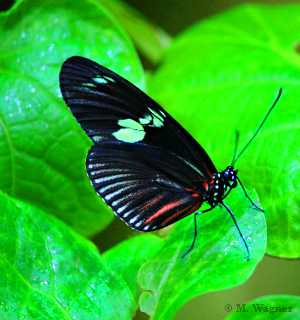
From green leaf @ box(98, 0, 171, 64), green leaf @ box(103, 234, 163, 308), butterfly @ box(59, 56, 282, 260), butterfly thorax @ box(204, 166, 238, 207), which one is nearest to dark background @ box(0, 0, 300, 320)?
green leaf @ box(103, 234, 163, 308)

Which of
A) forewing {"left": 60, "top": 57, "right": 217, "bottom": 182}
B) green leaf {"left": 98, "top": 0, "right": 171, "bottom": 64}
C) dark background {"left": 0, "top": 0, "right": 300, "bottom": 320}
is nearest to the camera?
forewing {"left": 60, "top": 57, "right": 217, "bottom": 182}

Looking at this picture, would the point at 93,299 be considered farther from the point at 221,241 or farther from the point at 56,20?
the point at 56,20

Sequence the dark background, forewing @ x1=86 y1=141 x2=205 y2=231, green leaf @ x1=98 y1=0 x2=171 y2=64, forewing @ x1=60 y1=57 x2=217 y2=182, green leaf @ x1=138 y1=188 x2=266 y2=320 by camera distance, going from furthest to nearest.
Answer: green leaf @ x1=98 y1=0 x2=171 y2=64 → the dark background → forewing @ x1=86 y1=141 x2=205 y2=231 → forewing @ x1=60 y1=57 x2=217 y2=182 → green leaf @ x1=138 y1=188 x2=266 y2=320

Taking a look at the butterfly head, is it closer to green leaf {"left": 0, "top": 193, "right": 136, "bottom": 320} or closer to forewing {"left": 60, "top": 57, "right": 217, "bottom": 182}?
forewing {"left": 60, "top": 57, "right": 217, "bottom": 182}

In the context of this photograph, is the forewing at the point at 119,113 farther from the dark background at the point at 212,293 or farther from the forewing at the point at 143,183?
the dark background at the point at 212,293

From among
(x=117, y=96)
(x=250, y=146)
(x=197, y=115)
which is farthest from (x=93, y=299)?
(x=197, y=115)

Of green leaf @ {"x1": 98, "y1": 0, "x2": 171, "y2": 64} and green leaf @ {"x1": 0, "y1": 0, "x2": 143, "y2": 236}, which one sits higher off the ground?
green leaf @ {"x1": 98, "y1": 0, "x2": 171, "y2": 64}

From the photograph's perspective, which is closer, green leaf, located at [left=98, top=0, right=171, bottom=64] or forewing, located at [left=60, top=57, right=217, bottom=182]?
forewing, located at [left=60, top=57, right=217, bottom=182]
